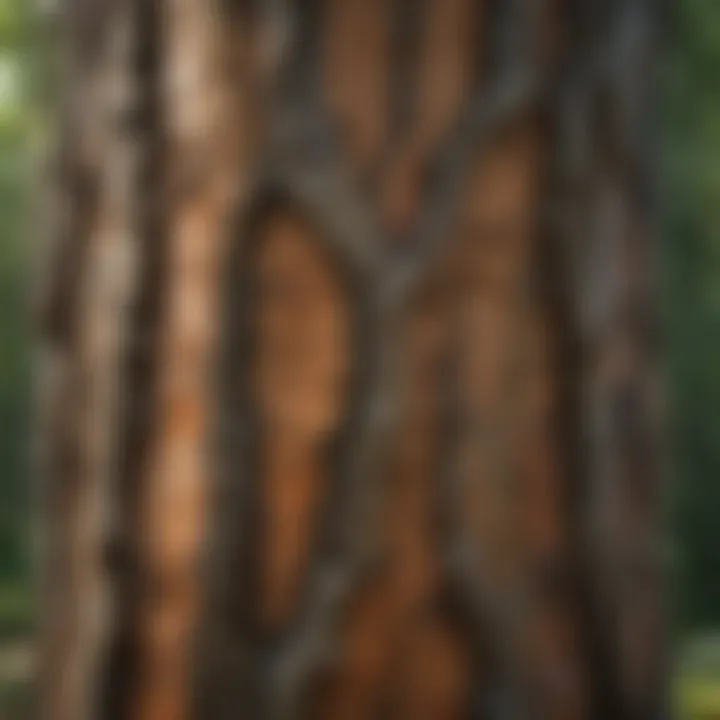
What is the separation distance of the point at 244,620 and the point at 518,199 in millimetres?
429

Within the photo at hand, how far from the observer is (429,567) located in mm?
1604

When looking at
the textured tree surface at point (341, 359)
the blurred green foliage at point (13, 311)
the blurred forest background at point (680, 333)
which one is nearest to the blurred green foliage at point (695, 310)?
the blurred forest background at point (680, 333)

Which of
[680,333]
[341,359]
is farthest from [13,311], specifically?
[341,359]

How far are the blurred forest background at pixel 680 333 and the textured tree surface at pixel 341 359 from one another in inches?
148

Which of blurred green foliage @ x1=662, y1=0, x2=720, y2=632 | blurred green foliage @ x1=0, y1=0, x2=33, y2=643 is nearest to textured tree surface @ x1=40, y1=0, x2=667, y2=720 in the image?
blurred green foliage @ x1=662, y1=0, x2=720, y2=632

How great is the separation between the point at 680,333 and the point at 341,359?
5.62 m

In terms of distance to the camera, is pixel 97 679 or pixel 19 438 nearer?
pixel 97 679

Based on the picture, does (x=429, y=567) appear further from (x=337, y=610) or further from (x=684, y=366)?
(x=684, y=366)

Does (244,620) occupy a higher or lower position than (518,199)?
lower

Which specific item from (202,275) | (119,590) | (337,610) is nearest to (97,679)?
(119,590)

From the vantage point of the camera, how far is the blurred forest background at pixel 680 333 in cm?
584

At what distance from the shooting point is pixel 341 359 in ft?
5.24

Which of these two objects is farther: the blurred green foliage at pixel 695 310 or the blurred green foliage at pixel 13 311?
the blurred green foliage at pixel 13 311

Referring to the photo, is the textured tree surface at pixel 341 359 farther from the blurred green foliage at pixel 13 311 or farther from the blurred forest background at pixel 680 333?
the blurred green foliage at pixel 13 311
